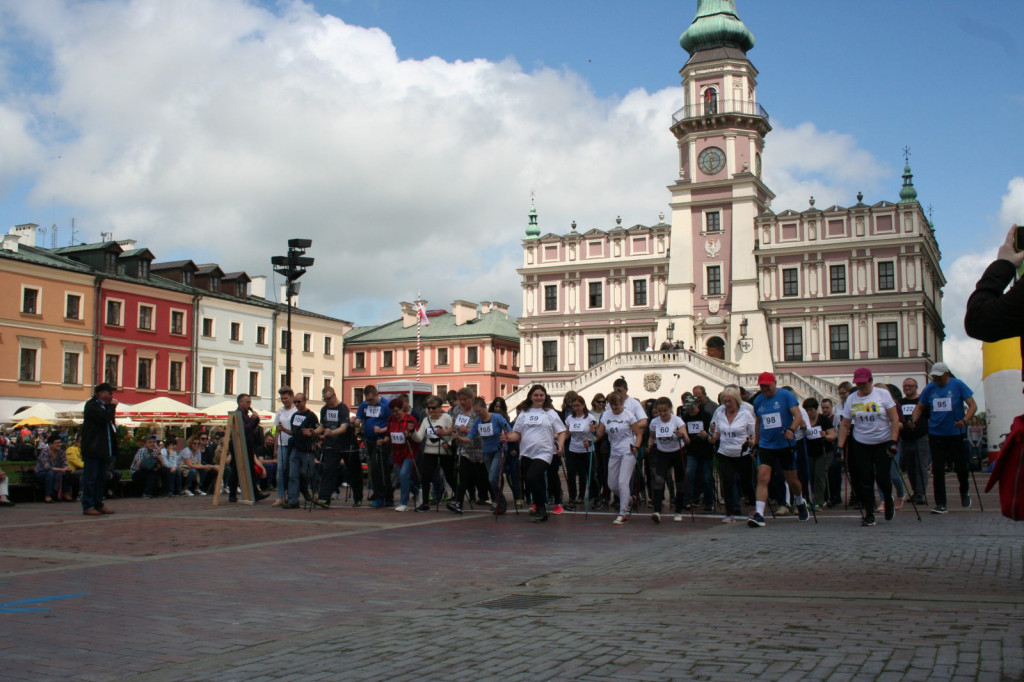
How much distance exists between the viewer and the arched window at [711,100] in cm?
5847

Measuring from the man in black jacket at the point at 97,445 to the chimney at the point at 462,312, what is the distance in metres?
61.7

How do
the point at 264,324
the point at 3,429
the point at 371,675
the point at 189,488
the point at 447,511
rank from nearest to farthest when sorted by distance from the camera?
the point at 371,675, the point at 447,511, the point at 189,488, the point at 3,429, the point at 264,324

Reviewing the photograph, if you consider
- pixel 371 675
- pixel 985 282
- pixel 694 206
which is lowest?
pixel 371 675

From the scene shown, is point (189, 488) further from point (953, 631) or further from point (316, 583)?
point (953, 631)

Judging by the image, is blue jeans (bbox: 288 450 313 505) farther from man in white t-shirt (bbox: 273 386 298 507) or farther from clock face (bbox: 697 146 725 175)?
clock face (bbox: 697 146 725 175)

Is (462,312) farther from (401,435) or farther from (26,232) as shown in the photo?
(401,435)

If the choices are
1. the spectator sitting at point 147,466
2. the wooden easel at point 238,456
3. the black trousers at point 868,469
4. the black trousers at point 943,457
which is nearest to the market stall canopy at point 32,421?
the spectator sitting at point 147,466

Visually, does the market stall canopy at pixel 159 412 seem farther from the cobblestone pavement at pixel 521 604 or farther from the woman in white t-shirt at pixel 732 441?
the woman in white t-shirt at pixel 732 441

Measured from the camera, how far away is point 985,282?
5168 mm

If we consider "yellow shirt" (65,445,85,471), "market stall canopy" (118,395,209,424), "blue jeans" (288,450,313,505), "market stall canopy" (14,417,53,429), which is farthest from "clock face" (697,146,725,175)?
"blue jeans" (288,450,313,505)

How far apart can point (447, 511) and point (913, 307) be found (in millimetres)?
44534

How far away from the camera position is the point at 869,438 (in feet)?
39.8

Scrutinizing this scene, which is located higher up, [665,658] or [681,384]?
[681,384]

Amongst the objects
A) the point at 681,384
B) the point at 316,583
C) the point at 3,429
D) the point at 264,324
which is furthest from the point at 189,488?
the point at 264,324
